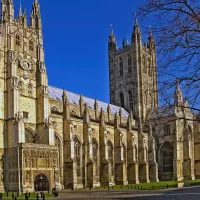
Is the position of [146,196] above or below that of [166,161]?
below

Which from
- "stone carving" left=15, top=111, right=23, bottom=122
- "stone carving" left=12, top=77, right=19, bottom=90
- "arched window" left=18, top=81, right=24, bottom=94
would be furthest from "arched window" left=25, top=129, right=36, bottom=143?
"stone carving" left=12, top=77, right=19, bottom=90

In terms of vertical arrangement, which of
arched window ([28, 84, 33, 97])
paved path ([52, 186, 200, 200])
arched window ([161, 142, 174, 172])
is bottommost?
paved path ([52, 186, 200, 200])

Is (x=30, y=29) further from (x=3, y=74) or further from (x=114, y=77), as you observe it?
(x=114, y=77)

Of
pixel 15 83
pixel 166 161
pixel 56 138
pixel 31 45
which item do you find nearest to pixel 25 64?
pixel 31 45

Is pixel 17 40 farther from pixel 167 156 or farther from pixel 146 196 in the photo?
pixel 167 156

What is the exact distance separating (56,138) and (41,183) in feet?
31.6

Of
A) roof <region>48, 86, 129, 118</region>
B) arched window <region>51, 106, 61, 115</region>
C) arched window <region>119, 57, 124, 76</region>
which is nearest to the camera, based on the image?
arched window <region>51, 106, 61, 115</region>

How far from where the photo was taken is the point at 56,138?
201 ft

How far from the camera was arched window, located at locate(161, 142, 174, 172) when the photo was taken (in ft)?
280

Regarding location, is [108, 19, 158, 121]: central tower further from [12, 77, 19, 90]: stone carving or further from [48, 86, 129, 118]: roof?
[12, 77, 19, 90]: stone carving

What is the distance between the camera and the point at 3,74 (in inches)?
2234

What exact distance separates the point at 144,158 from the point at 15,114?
114 ft

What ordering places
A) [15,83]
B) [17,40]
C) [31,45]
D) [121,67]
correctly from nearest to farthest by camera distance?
[15,83] < [17,40] < [31,45] < [121,67]

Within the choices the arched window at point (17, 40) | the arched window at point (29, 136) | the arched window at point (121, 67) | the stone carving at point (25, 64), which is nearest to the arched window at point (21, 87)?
the stone carving at point (25, 64)
